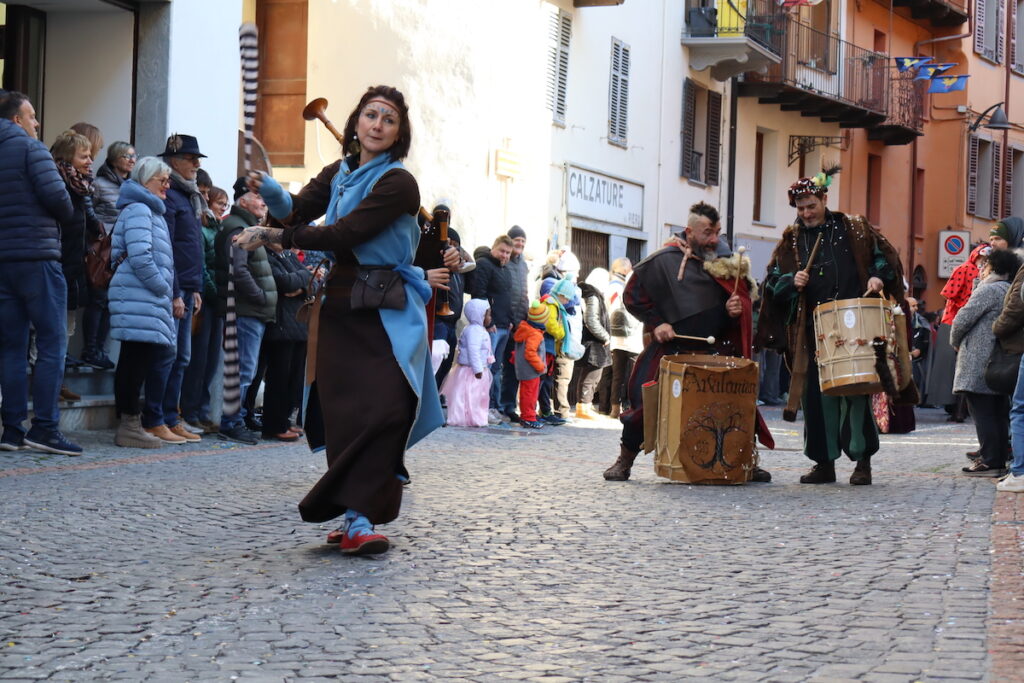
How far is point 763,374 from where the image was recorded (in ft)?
77.7

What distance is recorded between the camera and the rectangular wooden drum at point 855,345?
33.3ft

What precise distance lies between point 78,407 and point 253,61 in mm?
6567

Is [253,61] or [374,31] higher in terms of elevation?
[374,31]

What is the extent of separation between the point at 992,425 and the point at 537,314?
19.6 ft

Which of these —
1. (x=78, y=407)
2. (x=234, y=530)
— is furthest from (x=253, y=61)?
(x=78, y=407)

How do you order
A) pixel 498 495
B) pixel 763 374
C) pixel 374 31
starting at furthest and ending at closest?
1. pixel 763 374
2. pixel 374 31
3. pixel 498 495

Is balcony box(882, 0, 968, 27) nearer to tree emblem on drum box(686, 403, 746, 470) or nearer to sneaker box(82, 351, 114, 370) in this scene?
sneaker box(82, 351, 114, 370)

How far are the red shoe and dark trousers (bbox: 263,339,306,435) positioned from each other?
604cm

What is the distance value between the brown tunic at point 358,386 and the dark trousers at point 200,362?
5.86m

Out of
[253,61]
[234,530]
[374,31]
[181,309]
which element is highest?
[374,31]

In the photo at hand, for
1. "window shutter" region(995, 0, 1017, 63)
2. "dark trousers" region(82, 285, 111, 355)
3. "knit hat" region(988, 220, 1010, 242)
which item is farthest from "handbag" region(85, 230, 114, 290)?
"window shutter" region(995, 0, 1017, 63)

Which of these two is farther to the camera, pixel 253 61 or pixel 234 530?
pixel 234 530

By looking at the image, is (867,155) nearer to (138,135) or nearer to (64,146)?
(138,135)

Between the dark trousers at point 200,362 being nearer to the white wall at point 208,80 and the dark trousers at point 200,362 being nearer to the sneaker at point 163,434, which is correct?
the sneaker at point 163,434
